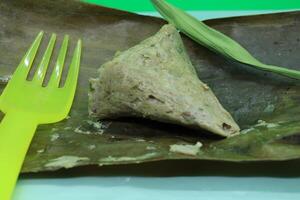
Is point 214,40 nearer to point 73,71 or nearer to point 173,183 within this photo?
point 73,71

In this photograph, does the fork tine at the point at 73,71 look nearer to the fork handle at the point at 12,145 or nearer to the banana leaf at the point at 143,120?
the banana leaf at the point at 143,120

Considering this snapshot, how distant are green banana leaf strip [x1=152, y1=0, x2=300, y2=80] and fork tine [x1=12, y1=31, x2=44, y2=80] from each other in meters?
0.42

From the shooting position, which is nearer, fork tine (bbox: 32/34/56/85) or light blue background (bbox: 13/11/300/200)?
light blue background (bbox: 13/11/300/200)

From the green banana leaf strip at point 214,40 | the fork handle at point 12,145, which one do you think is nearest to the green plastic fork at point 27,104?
the fork handle at point 12,145

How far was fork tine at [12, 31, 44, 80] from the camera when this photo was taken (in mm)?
1587

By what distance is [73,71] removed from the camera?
→ 167 centimetres

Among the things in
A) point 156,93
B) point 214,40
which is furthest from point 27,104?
point 214,40

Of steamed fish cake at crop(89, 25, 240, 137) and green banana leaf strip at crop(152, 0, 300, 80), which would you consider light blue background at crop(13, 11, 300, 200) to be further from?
green banana leaf strip at crop(152, 0, 300, 80)

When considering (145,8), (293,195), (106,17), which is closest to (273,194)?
(293,195)

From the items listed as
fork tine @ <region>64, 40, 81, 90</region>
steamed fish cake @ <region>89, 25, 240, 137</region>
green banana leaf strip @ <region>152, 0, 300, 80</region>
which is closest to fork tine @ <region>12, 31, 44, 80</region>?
fork tine @ <region>64, 40, 81, 90</region>

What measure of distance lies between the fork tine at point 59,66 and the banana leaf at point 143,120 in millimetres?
63

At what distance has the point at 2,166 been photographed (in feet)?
3.77

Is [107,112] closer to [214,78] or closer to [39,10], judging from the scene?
[214,78]

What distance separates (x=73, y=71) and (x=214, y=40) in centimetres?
Answer: 43
